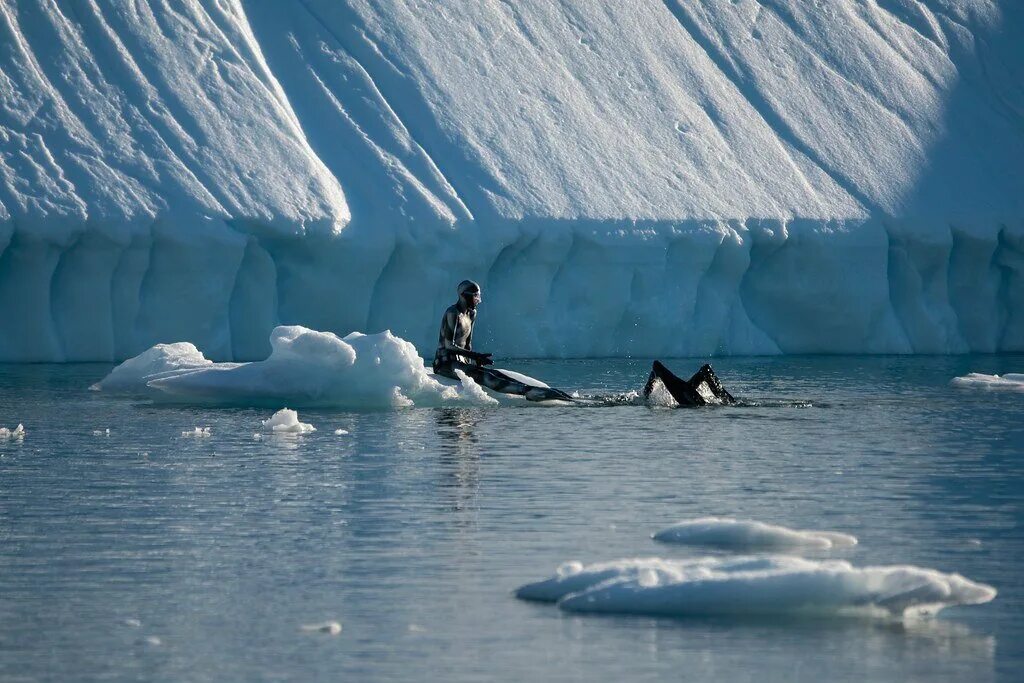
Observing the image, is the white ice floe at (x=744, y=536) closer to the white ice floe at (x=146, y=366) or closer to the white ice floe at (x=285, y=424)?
the white ice floe at (x=285, y=424)

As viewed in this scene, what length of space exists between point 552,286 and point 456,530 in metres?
17.1

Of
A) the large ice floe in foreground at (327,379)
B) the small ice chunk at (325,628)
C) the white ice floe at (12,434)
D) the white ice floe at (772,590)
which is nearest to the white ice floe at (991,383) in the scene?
the large ice floe in foreground at (327,379)

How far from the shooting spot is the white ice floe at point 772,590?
272 inches

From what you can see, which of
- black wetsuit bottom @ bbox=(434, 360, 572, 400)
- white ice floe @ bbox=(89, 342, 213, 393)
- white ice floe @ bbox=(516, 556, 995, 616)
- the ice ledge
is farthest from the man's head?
white ice floe @ bbox=(516, 556, 995, 616)

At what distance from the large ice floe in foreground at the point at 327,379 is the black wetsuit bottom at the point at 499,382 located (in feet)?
0.39

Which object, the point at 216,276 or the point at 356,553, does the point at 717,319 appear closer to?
the point at 216,276

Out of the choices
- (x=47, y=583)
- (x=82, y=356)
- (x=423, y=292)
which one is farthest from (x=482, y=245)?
(x=47, y=583)

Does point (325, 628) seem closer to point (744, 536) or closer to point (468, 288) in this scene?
point (744, 536)

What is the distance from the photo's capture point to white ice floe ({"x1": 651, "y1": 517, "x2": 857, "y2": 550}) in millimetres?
8484

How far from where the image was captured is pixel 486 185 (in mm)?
27297

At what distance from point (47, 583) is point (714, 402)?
383 inches

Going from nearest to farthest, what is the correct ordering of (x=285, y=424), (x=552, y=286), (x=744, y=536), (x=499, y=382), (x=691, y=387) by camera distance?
(x=744, y=536) < (x=285, y=424) < (x=691, y=387) < (x=499, y=382) < (x=552, y=286)

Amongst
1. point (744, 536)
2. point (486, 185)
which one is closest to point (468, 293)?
point (744, 536)

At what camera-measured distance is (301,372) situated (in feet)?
54.5
